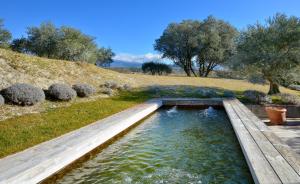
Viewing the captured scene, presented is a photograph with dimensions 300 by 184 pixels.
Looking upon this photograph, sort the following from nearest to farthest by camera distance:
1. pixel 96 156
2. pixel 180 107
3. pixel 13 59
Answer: pixel 96 156 < pixel 13 59 < pixel 180 107

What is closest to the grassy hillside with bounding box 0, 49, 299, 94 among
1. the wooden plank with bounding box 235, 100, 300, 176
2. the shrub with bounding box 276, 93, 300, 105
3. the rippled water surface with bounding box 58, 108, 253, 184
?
the rippled water surface with bounding box 58, 108, 253, 184

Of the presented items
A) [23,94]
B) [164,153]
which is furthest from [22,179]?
[23,94]

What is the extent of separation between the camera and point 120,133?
10.6 m

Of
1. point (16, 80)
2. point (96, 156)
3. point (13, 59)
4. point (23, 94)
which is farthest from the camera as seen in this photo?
point (13, 59)

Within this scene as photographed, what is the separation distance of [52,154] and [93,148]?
1.81 m

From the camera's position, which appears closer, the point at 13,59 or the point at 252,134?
the point at 252,134

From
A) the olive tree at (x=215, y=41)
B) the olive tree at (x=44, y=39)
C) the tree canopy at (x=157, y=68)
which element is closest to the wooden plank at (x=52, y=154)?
the olive tree at (x=44, y=39)

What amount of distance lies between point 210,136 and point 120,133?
135 inches

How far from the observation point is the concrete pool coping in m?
4.98

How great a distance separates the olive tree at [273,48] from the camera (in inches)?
737

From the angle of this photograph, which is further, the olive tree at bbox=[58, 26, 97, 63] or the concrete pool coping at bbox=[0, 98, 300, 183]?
the olive tree at bbox=[58, 26, 97, 63]

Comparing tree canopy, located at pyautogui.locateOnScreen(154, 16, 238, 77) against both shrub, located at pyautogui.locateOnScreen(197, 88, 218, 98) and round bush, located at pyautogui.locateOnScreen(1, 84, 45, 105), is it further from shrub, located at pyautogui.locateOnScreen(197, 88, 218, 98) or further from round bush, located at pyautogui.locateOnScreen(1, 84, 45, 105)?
round bush, located at pyautogui.locateOnScreen(1, 84, 45, 105)

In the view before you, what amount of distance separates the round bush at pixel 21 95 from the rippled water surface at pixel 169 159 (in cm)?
494

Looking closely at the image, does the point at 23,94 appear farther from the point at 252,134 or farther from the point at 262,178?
the point at 262,178
